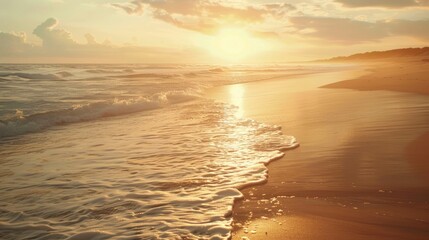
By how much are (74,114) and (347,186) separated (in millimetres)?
11941

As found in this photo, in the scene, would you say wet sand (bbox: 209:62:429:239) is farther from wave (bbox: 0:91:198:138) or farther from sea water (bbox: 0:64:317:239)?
wave (bbox: 0:91:198:138)

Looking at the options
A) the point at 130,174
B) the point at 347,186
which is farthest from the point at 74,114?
the point at 347,186

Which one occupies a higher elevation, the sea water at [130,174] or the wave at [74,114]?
the wave at [74,114]

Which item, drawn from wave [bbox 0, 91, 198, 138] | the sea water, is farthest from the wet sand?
wave [bbox 0, 91, 198, 138]

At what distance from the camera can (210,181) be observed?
19.6ft

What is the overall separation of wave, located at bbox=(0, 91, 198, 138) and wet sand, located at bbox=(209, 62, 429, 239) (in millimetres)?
8429

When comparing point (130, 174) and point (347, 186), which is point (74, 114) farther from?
point (347, 186)

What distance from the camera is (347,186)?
5281mm

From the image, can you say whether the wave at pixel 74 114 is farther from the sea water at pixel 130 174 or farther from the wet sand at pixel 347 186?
the wet sand at pixel 347 186

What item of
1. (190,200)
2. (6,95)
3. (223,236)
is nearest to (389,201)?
(223,236)

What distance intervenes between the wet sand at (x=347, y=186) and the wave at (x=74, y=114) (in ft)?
27.7

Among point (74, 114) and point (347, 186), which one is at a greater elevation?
point (74, 114)

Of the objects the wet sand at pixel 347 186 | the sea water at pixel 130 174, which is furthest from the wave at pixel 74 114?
the wet sand at pixel 347 186

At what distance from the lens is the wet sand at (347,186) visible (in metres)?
4.05
